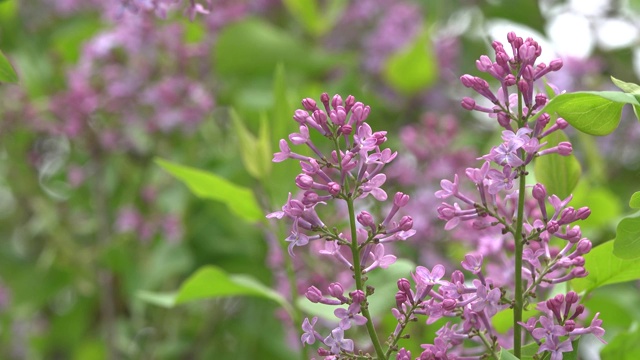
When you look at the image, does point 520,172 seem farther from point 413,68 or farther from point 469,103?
point 413,68

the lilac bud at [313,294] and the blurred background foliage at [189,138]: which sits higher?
the lilac bud at [313,294]

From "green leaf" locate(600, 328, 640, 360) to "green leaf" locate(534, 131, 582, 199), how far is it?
0.37ft

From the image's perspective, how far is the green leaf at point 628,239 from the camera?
0.47m

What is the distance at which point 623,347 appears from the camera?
2.01 ft

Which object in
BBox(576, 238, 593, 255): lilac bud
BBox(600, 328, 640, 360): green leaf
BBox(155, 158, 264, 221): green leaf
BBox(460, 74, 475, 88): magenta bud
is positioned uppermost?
BBox(460, 74, 475, 88): magenta bud

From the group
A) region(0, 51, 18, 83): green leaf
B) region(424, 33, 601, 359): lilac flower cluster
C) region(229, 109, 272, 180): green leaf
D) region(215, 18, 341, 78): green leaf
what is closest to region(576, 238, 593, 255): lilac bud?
region(424, 33, 601, 359): lilac flower cluster

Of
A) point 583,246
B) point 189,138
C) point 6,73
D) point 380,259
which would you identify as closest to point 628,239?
point 583,246

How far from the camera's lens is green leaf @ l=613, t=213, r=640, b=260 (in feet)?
1.54

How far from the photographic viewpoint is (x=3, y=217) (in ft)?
6.47

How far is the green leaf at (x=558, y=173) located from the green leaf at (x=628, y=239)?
10 cm

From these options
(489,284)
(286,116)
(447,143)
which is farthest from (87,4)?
(489,284)

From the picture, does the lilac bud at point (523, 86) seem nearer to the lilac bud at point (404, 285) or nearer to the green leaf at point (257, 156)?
the lilac bud at point (404, 285)

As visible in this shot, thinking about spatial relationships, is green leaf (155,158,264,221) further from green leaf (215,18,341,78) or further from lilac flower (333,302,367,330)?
green leaf (215,18,341,78)

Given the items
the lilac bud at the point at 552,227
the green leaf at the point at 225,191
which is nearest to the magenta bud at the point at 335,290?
the lilac bud at the point at 552,227
